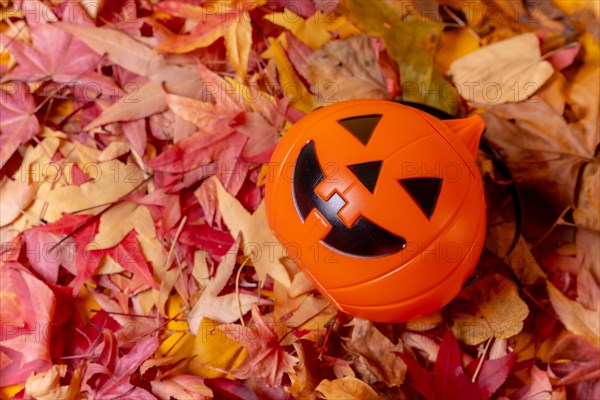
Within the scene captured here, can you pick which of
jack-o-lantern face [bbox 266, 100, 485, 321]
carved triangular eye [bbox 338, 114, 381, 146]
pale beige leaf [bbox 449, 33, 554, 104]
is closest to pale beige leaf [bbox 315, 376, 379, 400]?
jack-o-lantern face [bbox 266, 100, 485, 321]

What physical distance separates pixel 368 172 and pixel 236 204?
372 mm

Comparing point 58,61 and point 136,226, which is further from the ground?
point 58,61

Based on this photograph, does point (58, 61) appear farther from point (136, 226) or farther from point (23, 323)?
point (23, 323)

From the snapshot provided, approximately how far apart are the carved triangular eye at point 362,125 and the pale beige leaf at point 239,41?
0.36 meters

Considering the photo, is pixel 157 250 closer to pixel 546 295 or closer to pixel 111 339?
pixel 111 339

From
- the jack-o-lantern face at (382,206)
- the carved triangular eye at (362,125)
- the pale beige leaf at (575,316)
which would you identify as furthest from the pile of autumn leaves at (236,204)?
the carved triangular eye at (362,125)

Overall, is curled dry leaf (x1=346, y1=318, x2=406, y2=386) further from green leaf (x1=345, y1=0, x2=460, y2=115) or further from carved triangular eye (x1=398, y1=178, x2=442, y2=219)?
green leaf (x1=345, y1=0, x2=460, y2=115)

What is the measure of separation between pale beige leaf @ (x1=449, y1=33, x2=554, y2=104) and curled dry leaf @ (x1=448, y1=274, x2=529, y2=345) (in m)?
0.38

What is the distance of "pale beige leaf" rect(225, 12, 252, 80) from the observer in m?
1.16

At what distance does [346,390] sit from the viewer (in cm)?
97

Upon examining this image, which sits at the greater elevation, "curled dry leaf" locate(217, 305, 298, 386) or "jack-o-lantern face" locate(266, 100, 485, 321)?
"jack-o-lantern face" locate(266, 100, 485, 321)

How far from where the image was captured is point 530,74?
119cm

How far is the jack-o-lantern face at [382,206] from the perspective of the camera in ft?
2.78

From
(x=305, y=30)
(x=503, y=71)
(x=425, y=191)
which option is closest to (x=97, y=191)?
(x=305, y=30)
